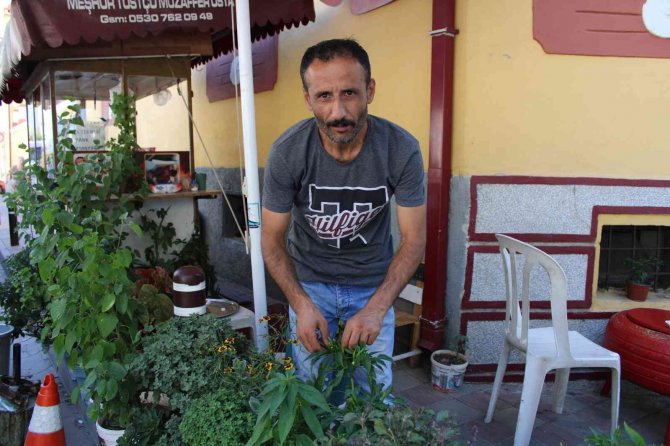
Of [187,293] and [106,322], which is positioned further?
[187,293]

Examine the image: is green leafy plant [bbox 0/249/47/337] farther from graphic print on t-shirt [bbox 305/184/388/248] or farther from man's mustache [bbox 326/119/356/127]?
man's mustache [bbox 326/119/356/127]

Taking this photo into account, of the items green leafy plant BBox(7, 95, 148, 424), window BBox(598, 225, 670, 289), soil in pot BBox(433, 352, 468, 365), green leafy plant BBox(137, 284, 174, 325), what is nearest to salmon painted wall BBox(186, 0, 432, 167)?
soil in pot BBox(433, 352, 468, 365)

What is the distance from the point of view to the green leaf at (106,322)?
7.87 ft

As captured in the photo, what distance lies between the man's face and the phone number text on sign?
2.62 metres

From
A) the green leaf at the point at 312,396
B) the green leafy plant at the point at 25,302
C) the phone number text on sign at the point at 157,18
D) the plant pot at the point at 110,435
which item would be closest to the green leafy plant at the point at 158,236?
the green leafy plant at the point at 25,302

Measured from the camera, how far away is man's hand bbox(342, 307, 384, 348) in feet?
6.58

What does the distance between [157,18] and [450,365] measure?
3552mm

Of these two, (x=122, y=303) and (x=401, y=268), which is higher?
(x=401, y=268)

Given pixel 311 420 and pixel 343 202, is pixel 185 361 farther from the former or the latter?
pixel 343 202

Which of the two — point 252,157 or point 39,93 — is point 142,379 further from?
point 39,93

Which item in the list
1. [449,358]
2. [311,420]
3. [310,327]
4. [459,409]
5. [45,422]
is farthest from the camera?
[449,358]

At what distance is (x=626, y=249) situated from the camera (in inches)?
167

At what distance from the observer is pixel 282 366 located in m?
2.14

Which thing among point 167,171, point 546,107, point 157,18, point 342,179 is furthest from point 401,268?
point 167,171
